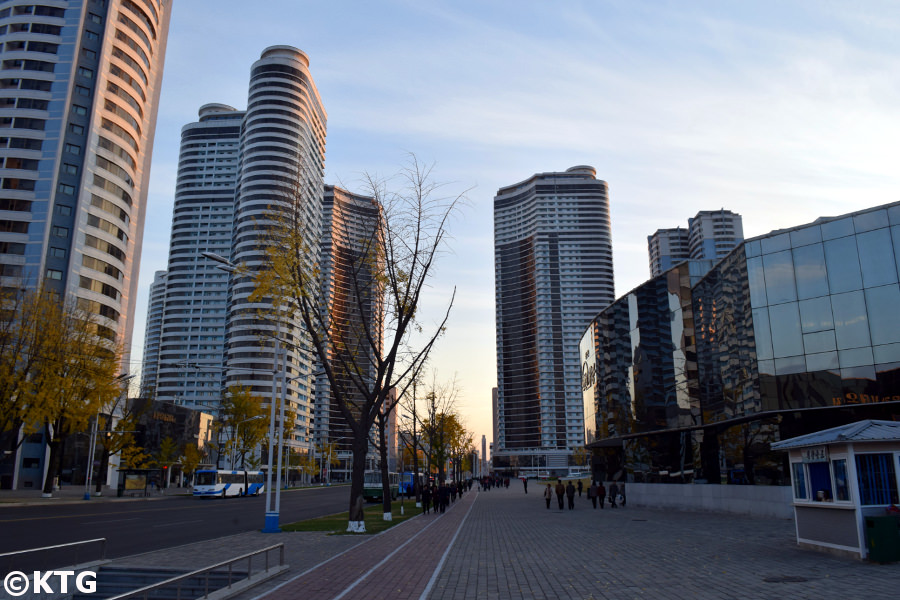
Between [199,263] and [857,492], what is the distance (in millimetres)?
170615

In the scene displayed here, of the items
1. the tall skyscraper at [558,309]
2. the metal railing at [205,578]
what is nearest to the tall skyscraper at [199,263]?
the tall skyscraper at [558,309]

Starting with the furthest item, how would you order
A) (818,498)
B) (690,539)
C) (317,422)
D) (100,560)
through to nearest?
(317,422) < (690,539) < (818,498) < (100,560)

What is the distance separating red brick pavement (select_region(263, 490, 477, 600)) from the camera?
10523mm

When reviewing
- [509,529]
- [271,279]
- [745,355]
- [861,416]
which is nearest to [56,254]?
[271,279]

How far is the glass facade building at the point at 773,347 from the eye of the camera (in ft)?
88.1

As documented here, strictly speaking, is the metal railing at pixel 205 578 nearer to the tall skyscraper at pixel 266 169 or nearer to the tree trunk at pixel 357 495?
the tree trunk at pixel 357 495

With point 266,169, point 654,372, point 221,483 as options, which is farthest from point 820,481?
point 266,169

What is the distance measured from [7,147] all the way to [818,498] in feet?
272

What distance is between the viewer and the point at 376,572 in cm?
1279

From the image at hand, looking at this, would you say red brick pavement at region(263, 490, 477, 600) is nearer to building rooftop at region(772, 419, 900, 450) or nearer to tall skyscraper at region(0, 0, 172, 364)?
building rooftop at region(772, 419, 900, 450)

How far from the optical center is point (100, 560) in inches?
513

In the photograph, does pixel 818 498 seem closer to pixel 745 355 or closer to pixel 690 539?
pixel 690 539

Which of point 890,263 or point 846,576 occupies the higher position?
point 890,263

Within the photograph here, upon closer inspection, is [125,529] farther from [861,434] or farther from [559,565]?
[861,434]
